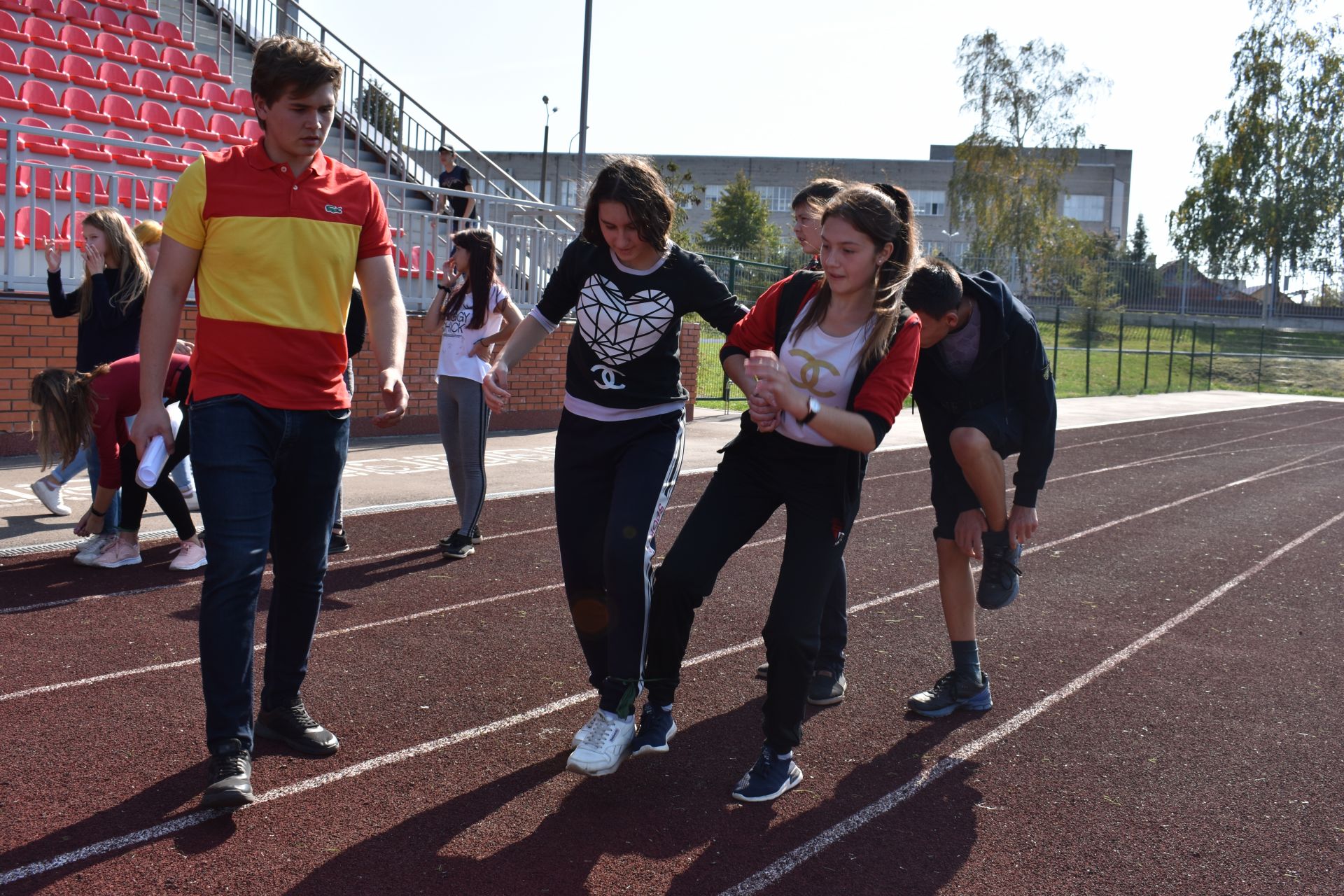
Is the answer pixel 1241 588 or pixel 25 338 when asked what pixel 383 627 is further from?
pixel 25 338

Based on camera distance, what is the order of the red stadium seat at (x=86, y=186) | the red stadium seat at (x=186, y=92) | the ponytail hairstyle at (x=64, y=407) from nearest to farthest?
the ponytail hairstyle at (x=64, y=407) → the red stadium seat at (x=86, y=186) → the red stadium seat at (x=186, y=92)

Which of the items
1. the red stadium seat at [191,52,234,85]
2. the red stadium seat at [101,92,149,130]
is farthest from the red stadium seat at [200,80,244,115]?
the red stadium seat at [101,92,149,130]

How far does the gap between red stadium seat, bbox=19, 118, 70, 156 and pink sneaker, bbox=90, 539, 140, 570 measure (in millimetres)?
6945

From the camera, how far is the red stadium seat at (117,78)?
1580cm

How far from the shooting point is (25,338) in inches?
409

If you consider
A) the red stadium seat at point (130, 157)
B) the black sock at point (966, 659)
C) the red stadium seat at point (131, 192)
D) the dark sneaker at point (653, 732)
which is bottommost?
the dark sneaker at point (653, 732)

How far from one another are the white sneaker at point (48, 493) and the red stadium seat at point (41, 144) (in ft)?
18.5

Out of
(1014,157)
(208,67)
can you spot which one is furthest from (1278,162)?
(208,67)

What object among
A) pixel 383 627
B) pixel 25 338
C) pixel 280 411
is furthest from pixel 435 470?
pixel 280 411

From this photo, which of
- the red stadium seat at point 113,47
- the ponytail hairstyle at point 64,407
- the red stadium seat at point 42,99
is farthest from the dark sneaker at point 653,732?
the red stadium seat at point 113,47

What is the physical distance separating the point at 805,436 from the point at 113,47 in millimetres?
16210

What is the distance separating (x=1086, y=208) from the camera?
279 ft

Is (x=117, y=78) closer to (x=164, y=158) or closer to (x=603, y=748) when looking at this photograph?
(x=164, y=158)

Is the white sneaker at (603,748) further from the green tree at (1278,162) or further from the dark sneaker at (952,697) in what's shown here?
the green tree at (1278,162)
